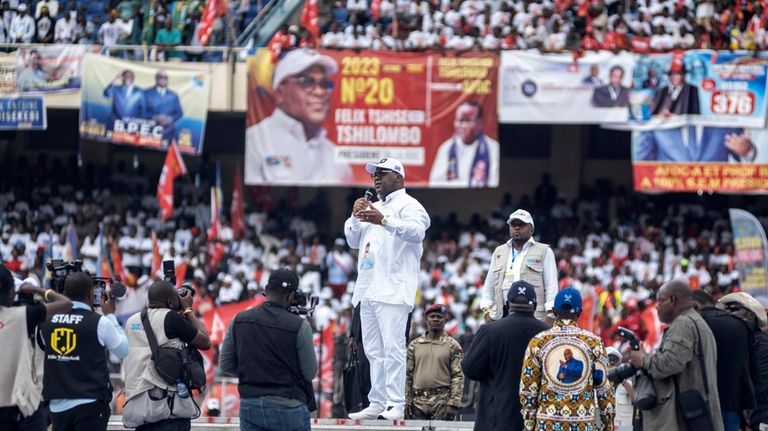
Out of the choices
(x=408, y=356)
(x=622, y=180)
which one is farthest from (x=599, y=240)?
(x=408, y=356)

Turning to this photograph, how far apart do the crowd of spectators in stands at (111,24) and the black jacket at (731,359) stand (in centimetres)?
1564

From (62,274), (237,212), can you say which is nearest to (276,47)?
(237,212)

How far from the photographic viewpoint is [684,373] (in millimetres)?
9398

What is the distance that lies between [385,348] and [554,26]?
13407 millimetres

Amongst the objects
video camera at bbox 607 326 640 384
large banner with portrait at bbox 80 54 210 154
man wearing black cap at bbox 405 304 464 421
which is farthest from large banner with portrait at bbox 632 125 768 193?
video camera at bbox 607 326 640 384

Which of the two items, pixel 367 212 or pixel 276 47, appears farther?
pixel 276 47

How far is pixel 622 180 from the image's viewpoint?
85.9 feet

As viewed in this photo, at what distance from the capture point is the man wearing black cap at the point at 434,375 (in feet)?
38.7

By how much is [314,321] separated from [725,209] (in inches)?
295

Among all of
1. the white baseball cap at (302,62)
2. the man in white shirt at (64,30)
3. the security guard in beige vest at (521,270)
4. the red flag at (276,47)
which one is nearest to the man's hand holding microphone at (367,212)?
the security guard in beige vest at (521,270)

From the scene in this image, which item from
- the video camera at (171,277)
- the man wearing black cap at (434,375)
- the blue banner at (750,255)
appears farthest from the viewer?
the blue banner at (750,255)

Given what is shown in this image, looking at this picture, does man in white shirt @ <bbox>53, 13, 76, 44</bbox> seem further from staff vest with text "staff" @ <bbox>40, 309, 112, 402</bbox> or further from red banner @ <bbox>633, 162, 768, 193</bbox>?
staff vest with text "staff" @ <bbox>40, 309, 112, 402</bbox>

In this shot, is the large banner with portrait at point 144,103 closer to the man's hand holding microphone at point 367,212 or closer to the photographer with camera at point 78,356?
the man's hand holding microphone at point 367,212

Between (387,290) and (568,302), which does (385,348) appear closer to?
(387,290)
